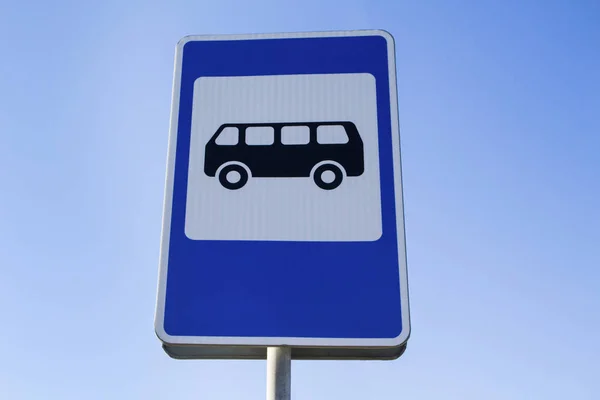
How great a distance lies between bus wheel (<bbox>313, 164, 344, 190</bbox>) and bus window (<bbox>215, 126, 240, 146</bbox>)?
23cm

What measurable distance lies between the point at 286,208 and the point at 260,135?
212mm

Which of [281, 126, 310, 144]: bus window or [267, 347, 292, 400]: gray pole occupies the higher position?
[281, 126, 310, 144]: bus window

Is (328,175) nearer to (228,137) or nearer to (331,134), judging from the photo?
(331,134)

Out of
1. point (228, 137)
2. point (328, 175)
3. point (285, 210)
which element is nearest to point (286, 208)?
point (285, 210)

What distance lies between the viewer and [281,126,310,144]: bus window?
4.58 feet

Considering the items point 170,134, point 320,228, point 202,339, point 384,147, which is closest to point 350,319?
point 320,228

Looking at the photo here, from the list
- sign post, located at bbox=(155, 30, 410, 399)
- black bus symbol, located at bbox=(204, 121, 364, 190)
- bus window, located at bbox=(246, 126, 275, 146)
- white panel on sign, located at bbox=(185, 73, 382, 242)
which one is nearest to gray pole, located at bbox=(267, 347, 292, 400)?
sign post, located at bbox=(155, 30, 410, 399)

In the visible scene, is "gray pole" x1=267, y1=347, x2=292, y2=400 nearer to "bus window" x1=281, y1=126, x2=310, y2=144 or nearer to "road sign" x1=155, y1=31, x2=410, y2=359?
"road sign" x1=155, y1=31, x2=410, y2=359

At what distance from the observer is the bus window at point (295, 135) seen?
1.40 metres

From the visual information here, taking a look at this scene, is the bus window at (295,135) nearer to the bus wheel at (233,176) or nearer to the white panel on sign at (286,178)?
the white panel on sign at (286,178)

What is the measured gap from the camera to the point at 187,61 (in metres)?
1.57

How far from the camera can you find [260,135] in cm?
141

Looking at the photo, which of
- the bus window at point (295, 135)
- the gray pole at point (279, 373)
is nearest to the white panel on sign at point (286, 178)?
the bus window at point (295, 135)

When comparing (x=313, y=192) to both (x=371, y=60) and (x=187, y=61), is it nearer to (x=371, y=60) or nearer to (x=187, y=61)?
(x=371, y=60)
